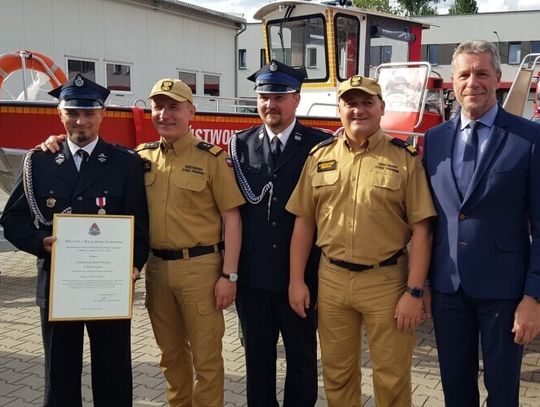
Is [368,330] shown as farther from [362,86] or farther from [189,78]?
[189,78]

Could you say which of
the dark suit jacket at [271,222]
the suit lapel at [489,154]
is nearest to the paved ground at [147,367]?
the dark suit jacket at [271,222]

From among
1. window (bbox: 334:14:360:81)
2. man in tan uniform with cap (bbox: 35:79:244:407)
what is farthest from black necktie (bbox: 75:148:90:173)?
window (bbox: 334:14:360:81)

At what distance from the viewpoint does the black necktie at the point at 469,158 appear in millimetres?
2398

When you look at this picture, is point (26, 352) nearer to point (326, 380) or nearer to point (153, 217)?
point (153, 217)

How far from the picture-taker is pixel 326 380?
2.78 metres

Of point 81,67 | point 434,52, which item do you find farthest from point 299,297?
point 434,52

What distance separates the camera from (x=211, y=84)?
16.7m

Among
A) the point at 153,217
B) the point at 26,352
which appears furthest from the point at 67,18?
the point at 153,217

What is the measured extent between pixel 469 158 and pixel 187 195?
1.30 meters

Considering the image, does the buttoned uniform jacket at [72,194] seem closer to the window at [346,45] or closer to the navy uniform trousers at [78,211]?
the navy uniform trousers at [78,211]

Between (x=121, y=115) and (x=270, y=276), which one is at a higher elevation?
(x=121, y=115)

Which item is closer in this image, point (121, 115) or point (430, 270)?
point (430, 270)

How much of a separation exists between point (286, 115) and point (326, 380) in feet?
4.25

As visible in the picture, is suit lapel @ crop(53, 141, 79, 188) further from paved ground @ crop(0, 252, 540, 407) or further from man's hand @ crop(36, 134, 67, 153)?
paved ground @ crop(0, 252, 540, 407)
